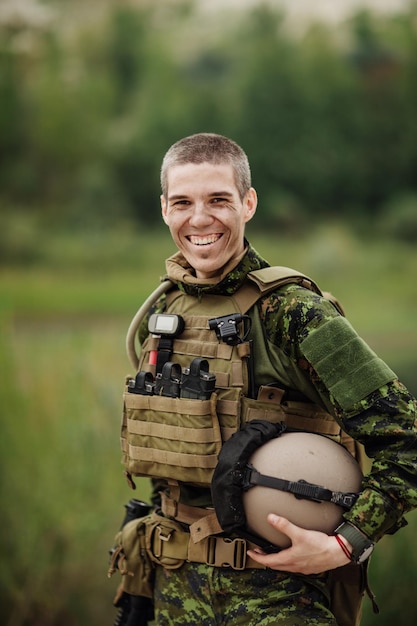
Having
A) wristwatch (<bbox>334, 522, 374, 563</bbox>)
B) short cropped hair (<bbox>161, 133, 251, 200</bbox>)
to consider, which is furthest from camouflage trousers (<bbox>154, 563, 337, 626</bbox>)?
short cropped hair (<bbox>161, 133, 251, 200</bbox>)

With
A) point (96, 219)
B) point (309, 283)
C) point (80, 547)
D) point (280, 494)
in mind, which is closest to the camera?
point (280, 494)

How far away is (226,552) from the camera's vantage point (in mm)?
2135

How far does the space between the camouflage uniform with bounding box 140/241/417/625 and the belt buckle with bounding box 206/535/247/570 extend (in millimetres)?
38

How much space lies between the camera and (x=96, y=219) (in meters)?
7.98

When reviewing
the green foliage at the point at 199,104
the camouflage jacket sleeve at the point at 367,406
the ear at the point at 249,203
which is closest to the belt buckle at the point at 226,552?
the camouflage jacket sleeve at the point at 367,406

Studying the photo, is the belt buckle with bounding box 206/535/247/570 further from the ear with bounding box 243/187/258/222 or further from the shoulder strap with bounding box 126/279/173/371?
the ear with bounding box 243/187/258/222

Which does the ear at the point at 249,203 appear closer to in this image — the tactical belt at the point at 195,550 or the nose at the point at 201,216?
the nose at the point at 201,216

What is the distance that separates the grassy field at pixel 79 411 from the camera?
235 inches

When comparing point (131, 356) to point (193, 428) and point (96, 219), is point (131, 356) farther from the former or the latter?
point (96, 219)

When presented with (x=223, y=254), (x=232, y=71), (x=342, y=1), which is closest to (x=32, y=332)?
(x=232, y=71)

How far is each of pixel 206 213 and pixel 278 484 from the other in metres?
0.84

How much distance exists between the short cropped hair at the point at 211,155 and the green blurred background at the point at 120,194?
3.85 meters

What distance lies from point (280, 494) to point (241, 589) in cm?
38

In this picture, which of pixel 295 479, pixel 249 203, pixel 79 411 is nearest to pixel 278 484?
pixel 295 479
